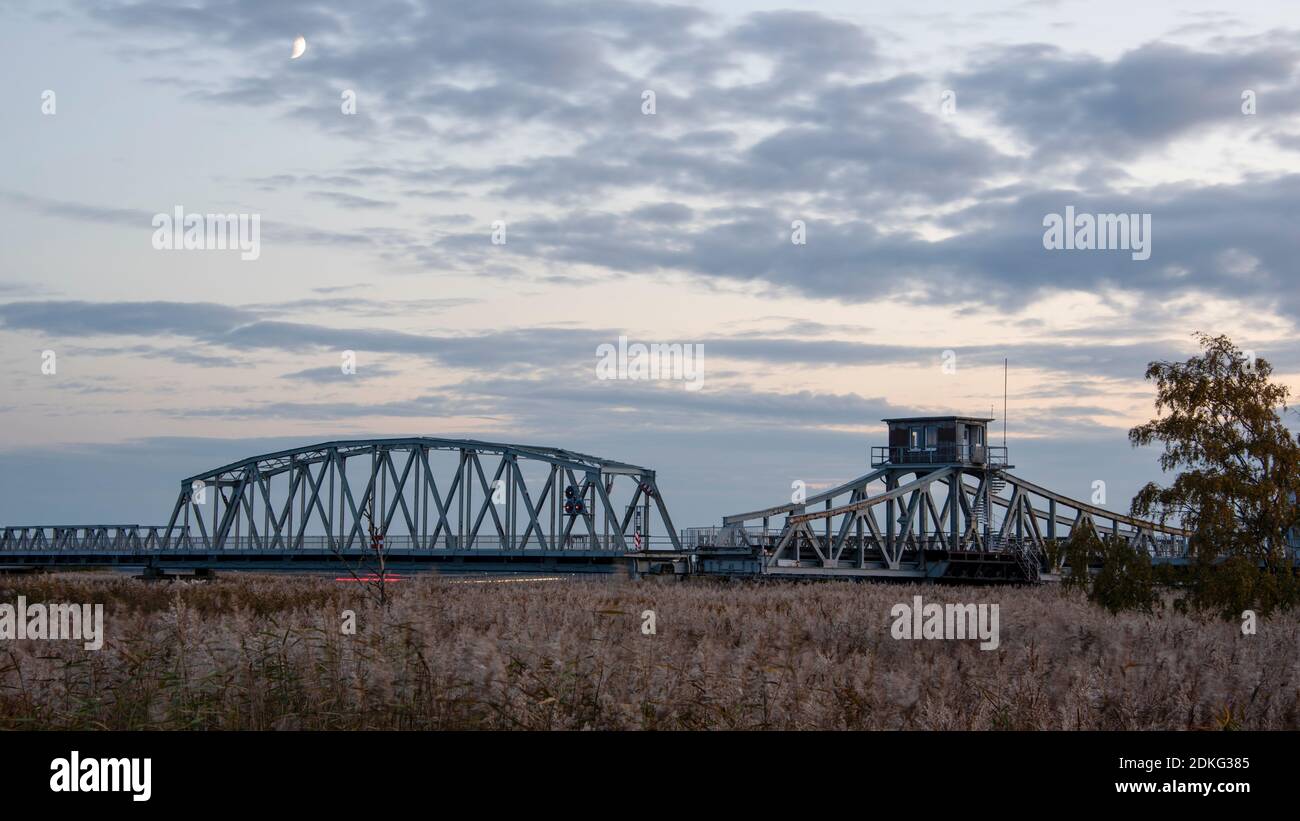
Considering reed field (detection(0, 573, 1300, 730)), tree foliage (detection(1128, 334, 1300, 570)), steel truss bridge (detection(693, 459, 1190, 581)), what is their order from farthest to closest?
steel truss bridge (detection(693, 459, 1190, 581)) → tree foliage (detection(1128, 334, 1300, 570)) → reed field (detection(0, 573, 1300, 730))

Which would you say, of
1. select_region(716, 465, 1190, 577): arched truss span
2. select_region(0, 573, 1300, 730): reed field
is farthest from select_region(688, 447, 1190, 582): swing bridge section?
select_region(0, 573, 1300, 730): reed field

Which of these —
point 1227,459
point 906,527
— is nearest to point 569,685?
point 1227,459

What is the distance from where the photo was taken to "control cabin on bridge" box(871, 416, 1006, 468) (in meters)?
85.1

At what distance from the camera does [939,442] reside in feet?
281

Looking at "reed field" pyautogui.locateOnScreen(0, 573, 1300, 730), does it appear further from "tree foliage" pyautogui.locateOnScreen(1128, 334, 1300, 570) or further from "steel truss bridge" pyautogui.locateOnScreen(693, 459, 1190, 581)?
"steel truss bridge" pyautogui.locateOnScreen(693, 459, 1190, 581)

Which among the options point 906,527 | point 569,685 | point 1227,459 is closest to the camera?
point 569,685

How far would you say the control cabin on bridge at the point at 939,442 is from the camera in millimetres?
85062

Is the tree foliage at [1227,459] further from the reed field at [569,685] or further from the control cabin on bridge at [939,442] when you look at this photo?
the control cabin on bridge at [939,442]

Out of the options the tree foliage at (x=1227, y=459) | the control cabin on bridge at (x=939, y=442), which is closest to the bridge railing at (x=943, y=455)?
the control cabin on bridge at (x=939, y=442)

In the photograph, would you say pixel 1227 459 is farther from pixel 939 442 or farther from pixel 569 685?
pixel 939 442

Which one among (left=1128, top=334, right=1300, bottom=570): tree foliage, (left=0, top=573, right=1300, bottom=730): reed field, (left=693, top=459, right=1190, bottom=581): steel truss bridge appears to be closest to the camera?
(left=0, top=573, right=1300, bottom=730): reed field

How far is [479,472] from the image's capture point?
87.3 metres
